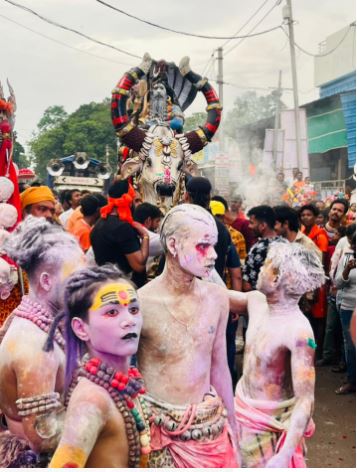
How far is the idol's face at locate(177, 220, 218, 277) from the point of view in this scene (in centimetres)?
277

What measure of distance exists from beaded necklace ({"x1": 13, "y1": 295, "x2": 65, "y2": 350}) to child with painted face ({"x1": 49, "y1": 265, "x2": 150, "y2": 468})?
0.23 meters

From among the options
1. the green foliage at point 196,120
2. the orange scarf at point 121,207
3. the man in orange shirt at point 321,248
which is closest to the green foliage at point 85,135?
the green foliage at point 196,120

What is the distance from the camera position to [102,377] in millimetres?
2285

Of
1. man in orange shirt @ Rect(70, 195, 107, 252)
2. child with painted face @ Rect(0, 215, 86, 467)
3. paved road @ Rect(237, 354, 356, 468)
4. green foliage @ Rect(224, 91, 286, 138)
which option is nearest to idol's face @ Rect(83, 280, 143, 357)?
child with painted face @ Rect(0, 215, 86, 467)

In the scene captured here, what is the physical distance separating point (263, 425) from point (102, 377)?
1018 millimetres

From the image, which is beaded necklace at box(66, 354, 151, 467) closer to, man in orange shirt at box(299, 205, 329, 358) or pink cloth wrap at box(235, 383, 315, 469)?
pink cloth wrap at box(235, 383, 315, 469)

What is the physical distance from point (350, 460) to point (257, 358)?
6.64 feet

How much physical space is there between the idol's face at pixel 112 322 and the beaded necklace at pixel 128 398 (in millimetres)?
58

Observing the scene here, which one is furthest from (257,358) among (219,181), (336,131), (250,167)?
(250,167)

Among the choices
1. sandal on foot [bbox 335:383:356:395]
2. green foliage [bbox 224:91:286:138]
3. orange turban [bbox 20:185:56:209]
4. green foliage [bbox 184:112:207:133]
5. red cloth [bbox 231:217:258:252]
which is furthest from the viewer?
green foliage [bbox 224:91:286:138]

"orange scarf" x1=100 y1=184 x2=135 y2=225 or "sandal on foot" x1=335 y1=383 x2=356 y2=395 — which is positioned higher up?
"orange scarf" x1=100 y1=184 x2=135 y2=225

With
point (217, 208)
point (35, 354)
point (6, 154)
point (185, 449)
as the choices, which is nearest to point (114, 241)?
point (6, 154)

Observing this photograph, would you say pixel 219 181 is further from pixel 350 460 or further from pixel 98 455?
pixel 98 455

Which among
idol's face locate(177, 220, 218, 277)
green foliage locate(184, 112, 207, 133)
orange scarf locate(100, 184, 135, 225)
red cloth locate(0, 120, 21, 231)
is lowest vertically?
idol's face locate(177, 220, 218, 277)
